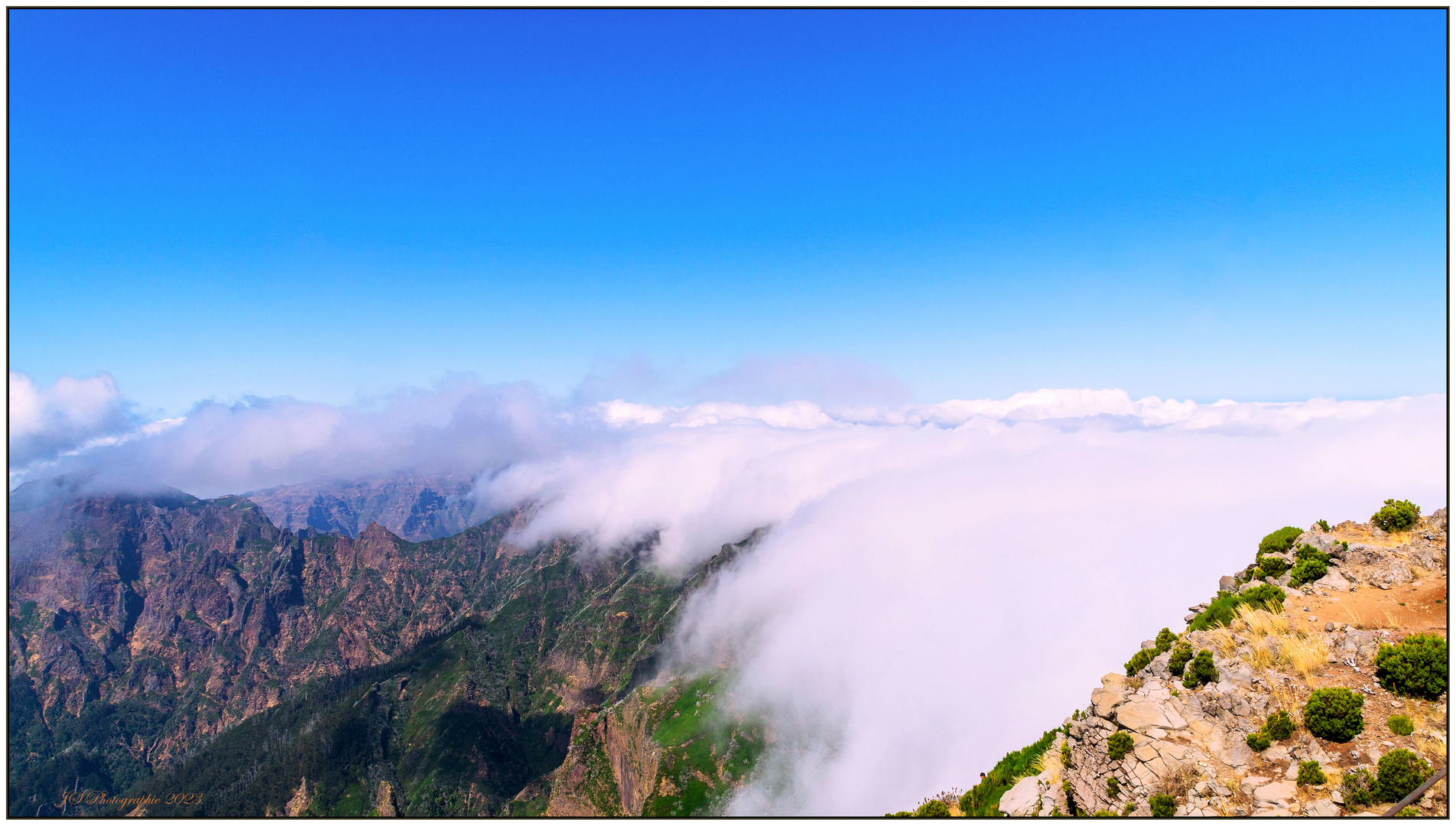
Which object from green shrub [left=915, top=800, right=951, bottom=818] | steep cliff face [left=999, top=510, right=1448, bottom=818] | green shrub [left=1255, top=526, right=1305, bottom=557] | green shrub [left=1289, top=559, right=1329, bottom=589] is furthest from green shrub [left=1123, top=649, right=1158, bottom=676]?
green shrub [left=1255, top=526, right=1305, bottom=557]

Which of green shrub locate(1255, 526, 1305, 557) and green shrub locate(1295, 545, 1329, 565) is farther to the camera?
green shrub locate(1255, 526, 1305, 557)

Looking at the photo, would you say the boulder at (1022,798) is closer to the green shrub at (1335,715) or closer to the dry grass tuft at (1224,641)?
the green shrub at (1335,715)

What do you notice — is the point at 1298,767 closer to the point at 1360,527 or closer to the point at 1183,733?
the point at 1183,733

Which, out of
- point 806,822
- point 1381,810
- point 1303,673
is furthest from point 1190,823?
point 806,822

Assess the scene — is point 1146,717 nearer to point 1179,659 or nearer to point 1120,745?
point 1120,745

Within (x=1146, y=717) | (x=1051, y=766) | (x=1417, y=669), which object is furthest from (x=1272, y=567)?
(x=1051, y=766)

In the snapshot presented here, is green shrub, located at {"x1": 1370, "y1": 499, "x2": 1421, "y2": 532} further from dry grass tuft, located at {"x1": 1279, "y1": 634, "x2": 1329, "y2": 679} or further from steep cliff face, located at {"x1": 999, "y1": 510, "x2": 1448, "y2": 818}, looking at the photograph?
dry grass tuft, located at {"x1": 1279, "y1": 634, "x2": 1329, "y2": 679}
